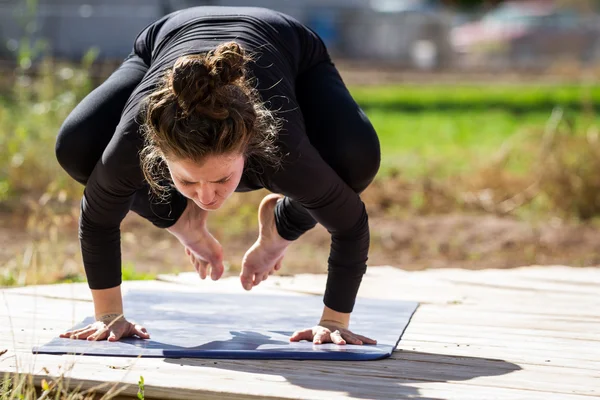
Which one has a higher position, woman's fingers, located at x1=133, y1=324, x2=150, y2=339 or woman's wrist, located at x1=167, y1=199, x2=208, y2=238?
woman's wrist, located at x1=167, y1=199, x2=208, y2=238

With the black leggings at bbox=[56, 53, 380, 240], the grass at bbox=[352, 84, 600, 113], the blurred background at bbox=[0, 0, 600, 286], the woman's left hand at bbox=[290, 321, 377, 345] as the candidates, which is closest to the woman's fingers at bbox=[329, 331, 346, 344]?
the woman's left hand at bbox=[290, 321, 377, 345]

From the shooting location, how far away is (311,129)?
304 centimetres

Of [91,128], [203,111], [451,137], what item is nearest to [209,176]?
[203,111]

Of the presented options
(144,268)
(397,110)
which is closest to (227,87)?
(144,268)

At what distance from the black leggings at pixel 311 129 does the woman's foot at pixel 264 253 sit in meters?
0.50

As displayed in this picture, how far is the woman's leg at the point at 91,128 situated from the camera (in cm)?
293

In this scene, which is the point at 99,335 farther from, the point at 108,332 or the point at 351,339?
the point at 351,339

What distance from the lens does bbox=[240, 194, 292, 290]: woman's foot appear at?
3422mm

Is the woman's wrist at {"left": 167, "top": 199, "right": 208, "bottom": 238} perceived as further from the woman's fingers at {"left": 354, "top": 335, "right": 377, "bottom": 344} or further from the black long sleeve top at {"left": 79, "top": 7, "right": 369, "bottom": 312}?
the woman's fingers at {"left": 354, "top": 335, "right": 377, "bottom": 344}

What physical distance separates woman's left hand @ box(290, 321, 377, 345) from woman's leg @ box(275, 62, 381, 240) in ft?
1.47

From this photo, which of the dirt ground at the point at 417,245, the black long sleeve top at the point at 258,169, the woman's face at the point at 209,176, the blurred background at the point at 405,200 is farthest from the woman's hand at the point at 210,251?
the dirt ground at the point at 417,245

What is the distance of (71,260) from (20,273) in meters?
0.62

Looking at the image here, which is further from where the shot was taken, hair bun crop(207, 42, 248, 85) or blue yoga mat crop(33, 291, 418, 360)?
blue yoga mat crop(33, 291, 418, 360)

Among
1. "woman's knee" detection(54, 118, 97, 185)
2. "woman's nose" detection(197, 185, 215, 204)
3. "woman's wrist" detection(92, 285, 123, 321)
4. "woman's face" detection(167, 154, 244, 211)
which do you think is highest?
"woman's knee" detection(54, 118, 97, 185)
